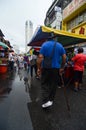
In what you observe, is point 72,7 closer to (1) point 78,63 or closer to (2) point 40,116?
(1) point 78,63

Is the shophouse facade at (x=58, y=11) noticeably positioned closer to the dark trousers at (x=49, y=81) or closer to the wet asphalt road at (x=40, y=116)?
the wet asphalt road at (x=40, y=116)

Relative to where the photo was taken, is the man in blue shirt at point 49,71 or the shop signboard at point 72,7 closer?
the man in blue shirt at point 49,71

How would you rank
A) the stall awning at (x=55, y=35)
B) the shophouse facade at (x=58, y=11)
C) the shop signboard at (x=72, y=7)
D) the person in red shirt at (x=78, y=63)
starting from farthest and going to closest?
the shophouse facade at (x=58, y=11) → the shop signboard at (x=72, y=7) → the person in red shirt at (x=78, y=63) → the stall awning at (x=55, y=35)

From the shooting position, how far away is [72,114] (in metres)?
4.48

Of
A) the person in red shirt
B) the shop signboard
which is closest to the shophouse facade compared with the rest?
the shop signboard

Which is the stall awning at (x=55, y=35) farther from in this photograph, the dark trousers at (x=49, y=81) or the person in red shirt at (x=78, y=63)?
the dark trousers at (x=49, y=81)

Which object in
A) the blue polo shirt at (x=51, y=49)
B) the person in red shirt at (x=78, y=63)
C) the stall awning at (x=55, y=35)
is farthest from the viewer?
the person in red shirt at (x=78, y=63)

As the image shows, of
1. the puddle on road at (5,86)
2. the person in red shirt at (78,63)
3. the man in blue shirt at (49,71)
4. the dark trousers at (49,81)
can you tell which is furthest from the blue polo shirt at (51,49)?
the puddle on road at (5,86)

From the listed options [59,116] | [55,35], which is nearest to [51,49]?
[59,116]

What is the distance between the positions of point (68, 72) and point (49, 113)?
4.98 metres

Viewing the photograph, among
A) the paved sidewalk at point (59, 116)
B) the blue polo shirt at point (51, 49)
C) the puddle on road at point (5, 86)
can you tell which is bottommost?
the puddle on road at point (5, 86)

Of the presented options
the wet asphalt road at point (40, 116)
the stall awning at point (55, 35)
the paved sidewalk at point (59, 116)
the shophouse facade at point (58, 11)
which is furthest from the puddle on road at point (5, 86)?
the shophouse facade at point (58, 11)

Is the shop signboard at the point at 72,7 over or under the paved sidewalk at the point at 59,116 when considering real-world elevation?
over

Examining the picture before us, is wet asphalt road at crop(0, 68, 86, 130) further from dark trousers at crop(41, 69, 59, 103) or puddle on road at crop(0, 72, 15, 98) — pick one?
puddle on road at crop(0, 72, 15, 98)
